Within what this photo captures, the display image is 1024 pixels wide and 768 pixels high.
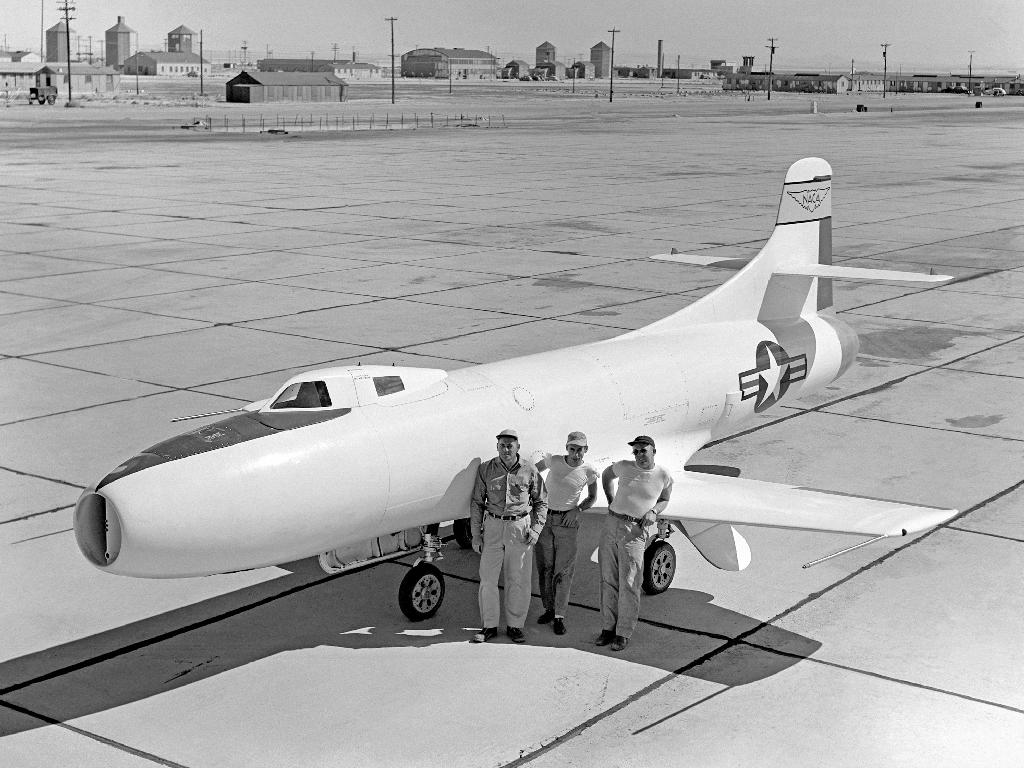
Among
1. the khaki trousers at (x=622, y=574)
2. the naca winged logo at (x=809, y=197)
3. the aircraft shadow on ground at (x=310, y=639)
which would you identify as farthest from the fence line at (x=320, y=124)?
the khaki trousers at (x=622, y=574)

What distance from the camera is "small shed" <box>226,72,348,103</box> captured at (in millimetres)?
148250

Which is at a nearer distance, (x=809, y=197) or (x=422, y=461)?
(x=422, y=461)

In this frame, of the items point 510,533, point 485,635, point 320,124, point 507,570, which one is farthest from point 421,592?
point 320,124

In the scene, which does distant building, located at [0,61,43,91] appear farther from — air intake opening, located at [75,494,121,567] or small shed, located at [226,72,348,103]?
air intake opening, located at [75,494,121,567]

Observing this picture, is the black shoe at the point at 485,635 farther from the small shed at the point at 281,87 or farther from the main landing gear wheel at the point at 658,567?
the small shed at the point at 281,87

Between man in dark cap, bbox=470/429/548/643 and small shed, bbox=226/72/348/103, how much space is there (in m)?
142

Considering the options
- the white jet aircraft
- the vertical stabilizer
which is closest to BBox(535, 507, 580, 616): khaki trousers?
the white jet aircraft

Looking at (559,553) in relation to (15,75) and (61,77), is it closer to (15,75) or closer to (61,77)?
(61,77)

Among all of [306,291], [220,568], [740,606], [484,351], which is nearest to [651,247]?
[306,291]

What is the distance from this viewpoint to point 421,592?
38.8ft

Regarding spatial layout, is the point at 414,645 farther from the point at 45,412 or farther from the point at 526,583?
the point at 45,412

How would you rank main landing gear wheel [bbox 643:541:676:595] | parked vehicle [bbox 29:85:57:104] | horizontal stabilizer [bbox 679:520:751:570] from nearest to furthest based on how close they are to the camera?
main landing gear wheel [bbox 643:541:676:595] < horizontal stabilizer [bbox 679:520:751:570] < parked vehicle [bbox 29:85:57:104]

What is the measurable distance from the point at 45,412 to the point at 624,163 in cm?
4902

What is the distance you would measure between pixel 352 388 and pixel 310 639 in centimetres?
222
